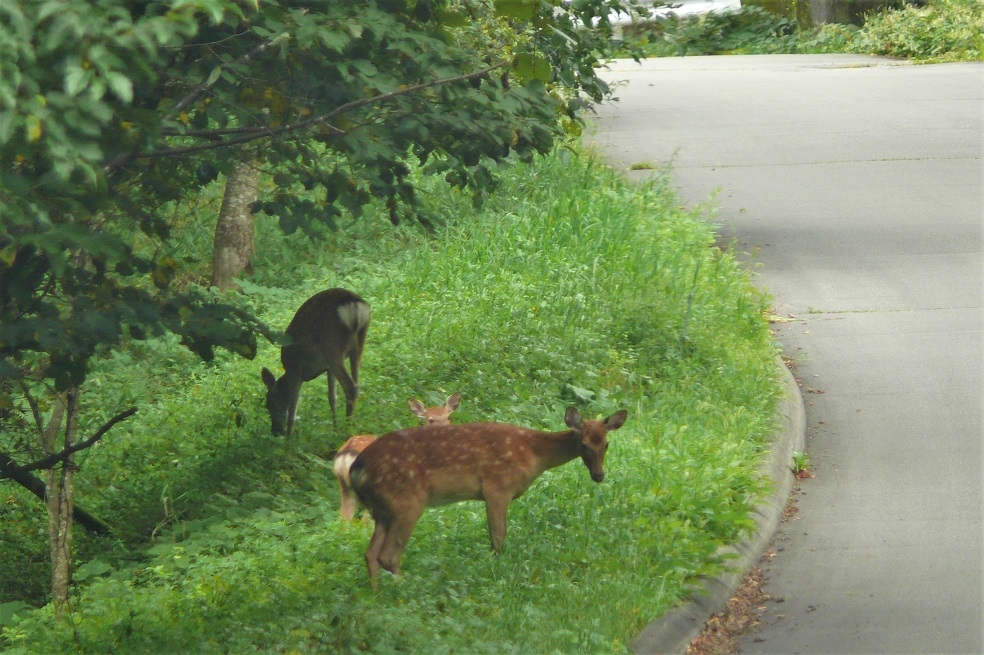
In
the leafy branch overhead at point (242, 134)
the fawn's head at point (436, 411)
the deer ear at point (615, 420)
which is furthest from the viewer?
the fawn's head at point (436, 411)

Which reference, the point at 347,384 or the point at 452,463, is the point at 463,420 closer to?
the point at 347,384

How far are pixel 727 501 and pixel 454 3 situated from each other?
335cm

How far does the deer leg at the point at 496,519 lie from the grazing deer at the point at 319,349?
2620 mm

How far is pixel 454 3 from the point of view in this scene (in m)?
8.24

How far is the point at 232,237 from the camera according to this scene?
542 inches

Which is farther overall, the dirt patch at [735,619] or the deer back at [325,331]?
the deer back at [325,331]

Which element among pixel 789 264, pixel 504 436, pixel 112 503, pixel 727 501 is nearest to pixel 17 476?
pixel 112 503

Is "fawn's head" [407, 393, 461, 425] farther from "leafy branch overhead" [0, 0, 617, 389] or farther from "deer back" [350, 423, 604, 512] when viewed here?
A: "leafy branch overhead" [0, 0, 617, 389]

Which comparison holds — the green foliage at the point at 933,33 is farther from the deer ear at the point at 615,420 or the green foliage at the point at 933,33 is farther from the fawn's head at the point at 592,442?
the fawn's head at the point at 592,442

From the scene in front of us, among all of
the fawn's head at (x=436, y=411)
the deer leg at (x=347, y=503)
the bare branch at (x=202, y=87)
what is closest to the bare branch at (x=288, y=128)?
the bare branch at (x=202, y=87)

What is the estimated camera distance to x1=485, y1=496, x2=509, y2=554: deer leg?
7047 millimetres

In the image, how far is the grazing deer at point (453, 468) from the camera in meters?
6.86

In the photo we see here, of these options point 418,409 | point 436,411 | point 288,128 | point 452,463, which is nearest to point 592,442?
point 452,463

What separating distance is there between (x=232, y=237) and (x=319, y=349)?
4651 mm
